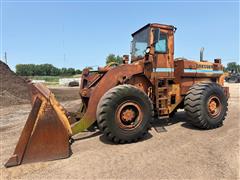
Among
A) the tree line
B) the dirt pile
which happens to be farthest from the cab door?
the tree line

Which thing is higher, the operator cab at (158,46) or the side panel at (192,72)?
the operator cab at (158,46)

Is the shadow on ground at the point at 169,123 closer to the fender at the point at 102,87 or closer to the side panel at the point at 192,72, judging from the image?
the side panel at the point at 192,72

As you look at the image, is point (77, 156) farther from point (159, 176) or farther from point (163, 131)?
point (163, 131)

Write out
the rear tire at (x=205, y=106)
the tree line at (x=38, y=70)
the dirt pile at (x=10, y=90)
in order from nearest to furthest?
the rear tire at (x=205, y=106)
the dirt pile at (x=10, y=90)
the tree line at (x=38, y=70)

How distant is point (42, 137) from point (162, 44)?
3.95m

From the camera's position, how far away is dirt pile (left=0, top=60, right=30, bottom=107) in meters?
13.1

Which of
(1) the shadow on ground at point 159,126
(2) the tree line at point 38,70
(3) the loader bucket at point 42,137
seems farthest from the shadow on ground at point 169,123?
(2) the tree line at point 38,70

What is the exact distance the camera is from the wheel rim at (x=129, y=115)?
Answer: 185 inches

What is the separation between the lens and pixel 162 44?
6.07 meters

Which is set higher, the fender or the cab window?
the cab window

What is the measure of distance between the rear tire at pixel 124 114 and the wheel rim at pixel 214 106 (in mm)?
1907

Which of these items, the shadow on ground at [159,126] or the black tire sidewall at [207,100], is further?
A: the black tire sidewall at [207,100]

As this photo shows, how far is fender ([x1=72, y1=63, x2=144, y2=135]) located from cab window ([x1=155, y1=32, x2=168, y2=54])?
2.67 feet

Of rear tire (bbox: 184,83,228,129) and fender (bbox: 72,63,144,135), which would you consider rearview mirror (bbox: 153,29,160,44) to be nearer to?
fender (bbox: 72,63,144,135)
